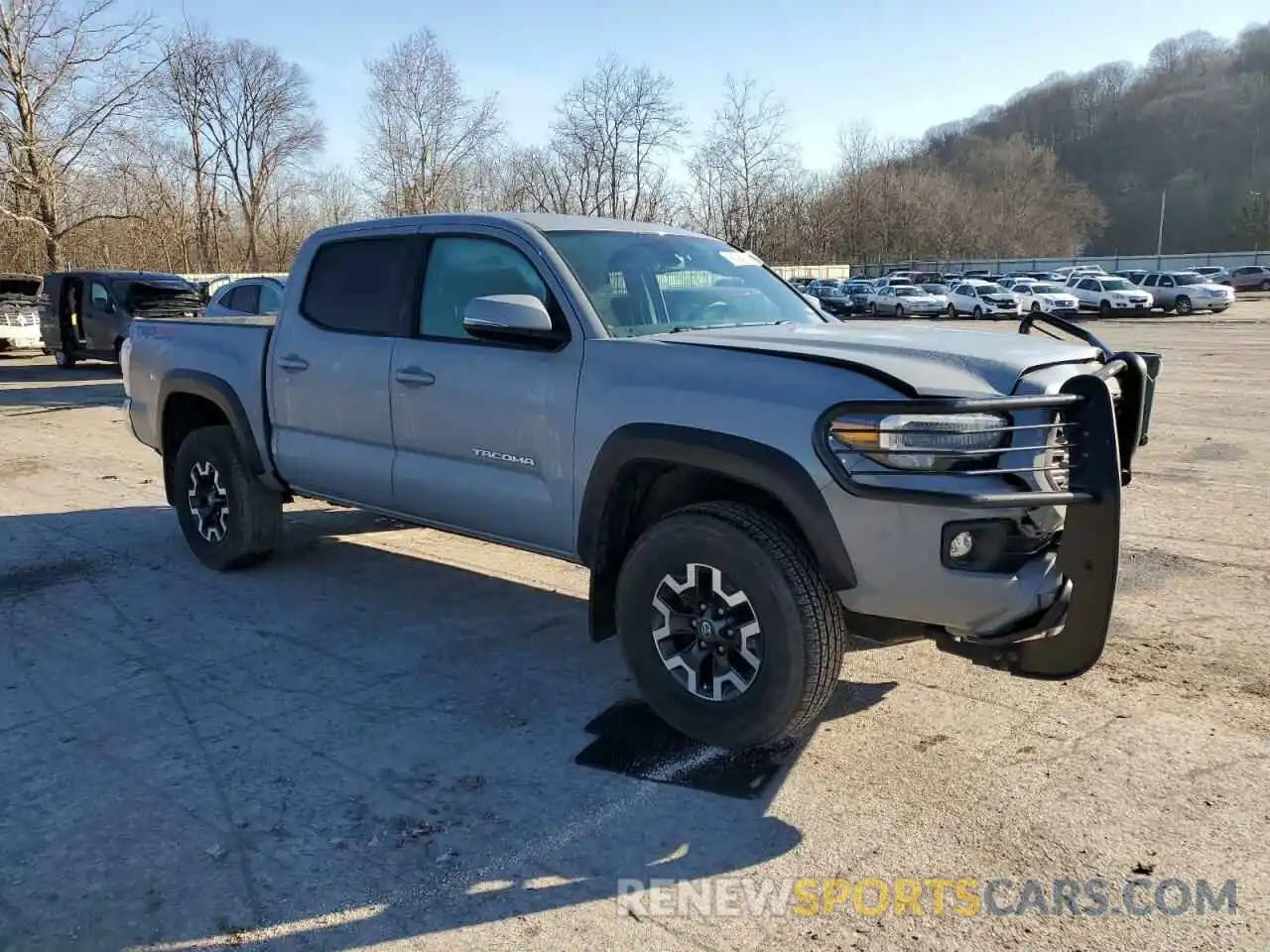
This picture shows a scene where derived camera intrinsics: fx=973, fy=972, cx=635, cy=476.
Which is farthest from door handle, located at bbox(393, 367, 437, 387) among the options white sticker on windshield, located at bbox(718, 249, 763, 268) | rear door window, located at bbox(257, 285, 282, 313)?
rear door window, located at bbox(257, 285, 282, 313)

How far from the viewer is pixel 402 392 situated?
456 centimetres

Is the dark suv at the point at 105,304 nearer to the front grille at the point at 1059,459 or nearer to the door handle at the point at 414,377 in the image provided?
the door handle at the point at 414,377

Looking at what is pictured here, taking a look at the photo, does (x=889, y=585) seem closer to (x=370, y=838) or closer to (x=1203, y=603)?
(x=370, y=838)

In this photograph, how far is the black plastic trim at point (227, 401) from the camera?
5.54 metres

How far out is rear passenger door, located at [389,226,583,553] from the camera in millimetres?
3969

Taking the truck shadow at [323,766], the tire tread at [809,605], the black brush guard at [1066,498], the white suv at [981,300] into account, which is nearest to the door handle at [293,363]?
the truck shadow at [323,766]

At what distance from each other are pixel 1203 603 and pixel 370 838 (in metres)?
4.26

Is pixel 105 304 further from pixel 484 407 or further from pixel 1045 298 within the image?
pixel 1045 298

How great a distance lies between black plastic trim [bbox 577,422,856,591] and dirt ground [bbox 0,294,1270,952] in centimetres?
80

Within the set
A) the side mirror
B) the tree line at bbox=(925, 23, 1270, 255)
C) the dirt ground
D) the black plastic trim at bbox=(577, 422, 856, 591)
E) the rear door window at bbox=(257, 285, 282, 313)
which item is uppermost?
the tree line at bbox=(925, 23, 1270, 255)

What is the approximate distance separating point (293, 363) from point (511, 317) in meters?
1.94

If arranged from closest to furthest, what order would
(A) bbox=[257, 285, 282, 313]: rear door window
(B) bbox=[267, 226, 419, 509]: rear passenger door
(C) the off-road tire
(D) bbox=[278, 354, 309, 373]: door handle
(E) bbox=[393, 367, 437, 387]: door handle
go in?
(E) bbox=[393, 367, 437, 387]: door handle → (B) bbox=[267, 226, 419, 509]: rear passenger door → (D) bbox=[278, 354, 309, 373]: door handle → (C) the off-road tire → (A) bbox=[257, 285, 282, 313]: rear door window

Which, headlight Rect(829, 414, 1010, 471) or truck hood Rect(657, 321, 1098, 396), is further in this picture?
truck hood Rect(657, 321, 1098, 396)

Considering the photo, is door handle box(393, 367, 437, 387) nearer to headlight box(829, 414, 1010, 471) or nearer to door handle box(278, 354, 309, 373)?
door handle box(278, 354, 309, 373)
